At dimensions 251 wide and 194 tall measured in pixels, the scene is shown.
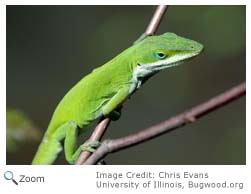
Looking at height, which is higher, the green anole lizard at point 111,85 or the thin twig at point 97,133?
the green anole lizard at point 111,85

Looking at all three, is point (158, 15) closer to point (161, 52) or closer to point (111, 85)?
point (161, 52)

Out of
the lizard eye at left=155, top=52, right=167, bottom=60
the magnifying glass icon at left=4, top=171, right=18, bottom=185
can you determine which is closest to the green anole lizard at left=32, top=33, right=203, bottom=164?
the lizard eye at left=155, top=52, right=167, bottom=60

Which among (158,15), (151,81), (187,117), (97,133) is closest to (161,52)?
(158,15)

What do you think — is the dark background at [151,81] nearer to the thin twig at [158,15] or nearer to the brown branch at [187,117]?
the thin twig at [158,15]

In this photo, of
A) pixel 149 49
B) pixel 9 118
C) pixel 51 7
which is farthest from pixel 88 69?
pixel 9 118

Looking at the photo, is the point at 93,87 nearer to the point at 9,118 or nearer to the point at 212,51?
the point at 9,118

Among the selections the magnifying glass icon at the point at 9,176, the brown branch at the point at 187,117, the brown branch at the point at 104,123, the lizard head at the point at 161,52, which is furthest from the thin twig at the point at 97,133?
the brown branch at the point at 187,117
